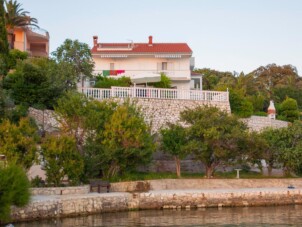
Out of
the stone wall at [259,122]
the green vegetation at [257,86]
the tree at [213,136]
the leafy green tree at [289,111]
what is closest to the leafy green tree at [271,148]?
the tree at [213,136]

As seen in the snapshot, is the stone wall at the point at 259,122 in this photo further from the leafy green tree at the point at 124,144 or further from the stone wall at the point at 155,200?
the leafy green tree at the point at 124,144

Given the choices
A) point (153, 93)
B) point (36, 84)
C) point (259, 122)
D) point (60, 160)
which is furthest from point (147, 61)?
point (60, 160)

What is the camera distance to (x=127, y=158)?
28.3 m

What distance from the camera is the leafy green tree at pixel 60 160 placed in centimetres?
2517

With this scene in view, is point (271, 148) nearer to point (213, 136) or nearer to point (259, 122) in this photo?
point (213, 136)

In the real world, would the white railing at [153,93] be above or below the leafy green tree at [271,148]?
above

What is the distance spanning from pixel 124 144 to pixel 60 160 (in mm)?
3870

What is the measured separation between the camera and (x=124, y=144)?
27.7 m

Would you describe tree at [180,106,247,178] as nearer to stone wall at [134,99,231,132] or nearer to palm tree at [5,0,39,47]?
stone wall at [134,99,231,132]

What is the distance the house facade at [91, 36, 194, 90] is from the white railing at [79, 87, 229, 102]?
6.56m

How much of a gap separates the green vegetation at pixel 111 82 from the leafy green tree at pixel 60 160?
1396cm

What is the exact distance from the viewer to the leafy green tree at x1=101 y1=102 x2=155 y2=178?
27.6 m

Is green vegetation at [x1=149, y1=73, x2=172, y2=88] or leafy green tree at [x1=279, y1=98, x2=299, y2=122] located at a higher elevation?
green vegetation at [x1=149, y1=73, x2=172, y2=88]

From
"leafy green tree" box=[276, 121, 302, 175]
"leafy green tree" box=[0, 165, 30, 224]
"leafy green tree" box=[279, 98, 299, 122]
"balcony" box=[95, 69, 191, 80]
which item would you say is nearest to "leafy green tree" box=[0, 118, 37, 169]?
"leafy green tree" box=[0, 165, 30, 224]
